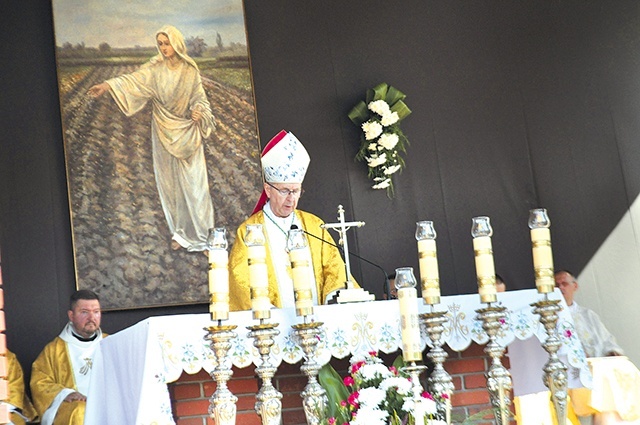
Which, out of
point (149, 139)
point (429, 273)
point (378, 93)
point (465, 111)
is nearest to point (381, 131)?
point (378, 93)

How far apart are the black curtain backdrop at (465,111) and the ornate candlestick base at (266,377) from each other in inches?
159

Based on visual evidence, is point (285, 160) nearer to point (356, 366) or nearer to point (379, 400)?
point (356, 366)

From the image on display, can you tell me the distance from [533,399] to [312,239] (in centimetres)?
161

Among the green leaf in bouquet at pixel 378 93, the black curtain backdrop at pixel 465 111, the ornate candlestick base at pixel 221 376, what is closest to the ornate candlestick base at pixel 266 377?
the ornate candlestick base at pixel 221 376

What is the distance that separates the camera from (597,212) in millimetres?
8242

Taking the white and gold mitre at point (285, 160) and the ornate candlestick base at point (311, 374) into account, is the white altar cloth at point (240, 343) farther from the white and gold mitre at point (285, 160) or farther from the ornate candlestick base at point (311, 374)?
the white and gold mitre at point (285, 160)

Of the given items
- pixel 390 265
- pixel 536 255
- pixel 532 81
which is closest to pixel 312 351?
pixel 536 255

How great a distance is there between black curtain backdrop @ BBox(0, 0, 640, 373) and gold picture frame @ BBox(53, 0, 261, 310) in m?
0.26

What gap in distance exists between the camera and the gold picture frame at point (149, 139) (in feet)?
23.4

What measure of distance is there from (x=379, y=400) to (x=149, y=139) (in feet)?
14.2

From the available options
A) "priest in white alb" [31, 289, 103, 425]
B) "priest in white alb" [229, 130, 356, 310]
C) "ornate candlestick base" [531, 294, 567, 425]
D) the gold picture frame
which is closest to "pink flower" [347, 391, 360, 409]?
"ornate candlestick base" [531, 294, 567, 425]

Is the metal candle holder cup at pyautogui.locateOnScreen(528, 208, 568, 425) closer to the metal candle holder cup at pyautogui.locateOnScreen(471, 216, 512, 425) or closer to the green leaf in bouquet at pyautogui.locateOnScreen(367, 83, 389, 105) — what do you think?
the metal candle holder cup at pyautogui.locateOnScreen(471, 216, 512, 425)

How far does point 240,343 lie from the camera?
380cm

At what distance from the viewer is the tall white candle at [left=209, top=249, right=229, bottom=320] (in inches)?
142
